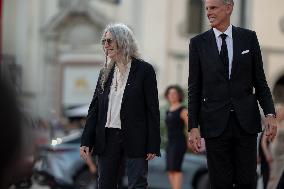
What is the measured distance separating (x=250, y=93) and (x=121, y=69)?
41.5 inches

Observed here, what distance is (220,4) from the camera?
203 inches

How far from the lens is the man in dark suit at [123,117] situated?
5.71 metres

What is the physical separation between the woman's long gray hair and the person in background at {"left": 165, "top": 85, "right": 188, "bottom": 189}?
602cm

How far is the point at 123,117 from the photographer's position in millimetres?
5707

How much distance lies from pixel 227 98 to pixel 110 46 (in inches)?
42.8

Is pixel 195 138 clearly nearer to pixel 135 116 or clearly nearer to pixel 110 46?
pixel 135 116

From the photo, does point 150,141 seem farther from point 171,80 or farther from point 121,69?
point 171,80

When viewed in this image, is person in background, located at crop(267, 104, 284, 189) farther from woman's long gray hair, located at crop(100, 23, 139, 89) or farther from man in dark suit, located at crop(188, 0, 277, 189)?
man in dark suit, located at crop(188, 0, 277, 189)

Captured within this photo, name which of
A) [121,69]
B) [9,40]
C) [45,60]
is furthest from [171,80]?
[9,40]

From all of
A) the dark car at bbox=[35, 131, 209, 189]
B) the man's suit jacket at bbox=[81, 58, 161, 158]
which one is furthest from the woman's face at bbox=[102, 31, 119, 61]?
the dark car at bbox=[35, 131, 209, 189]

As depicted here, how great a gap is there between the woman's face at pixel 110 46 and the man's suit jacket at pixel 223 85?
0.77 m

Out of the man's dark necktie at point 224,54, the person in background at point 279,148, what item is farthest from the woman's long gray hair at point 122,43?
the person in background at point 279,148

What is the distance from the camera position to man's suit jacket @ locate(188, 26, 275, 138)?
509 centimetres

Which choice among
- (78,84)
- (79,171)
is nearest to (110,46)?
(79,171)
